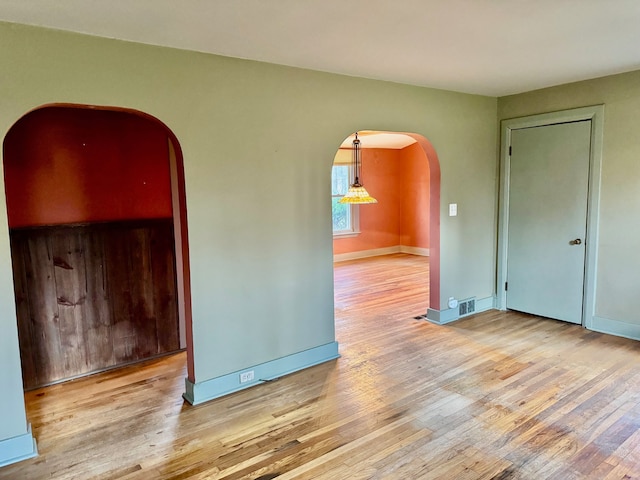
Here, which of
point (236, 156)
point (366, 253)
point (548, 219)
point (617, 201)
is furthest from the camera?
point (366, 253)

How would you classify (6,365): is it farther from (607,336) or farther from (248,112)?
(607,336)

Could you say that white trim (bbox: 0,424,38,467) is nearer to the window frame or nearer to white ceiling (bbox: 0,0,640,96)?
white ceiling (bbox: 0,0,640,96)

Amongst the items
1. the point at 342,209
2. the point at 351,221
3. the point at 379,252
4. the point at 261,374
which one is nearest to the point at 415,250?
the point at 379,252

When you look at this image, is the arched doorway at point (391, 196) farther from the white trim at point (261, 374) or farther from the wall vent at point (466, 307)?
the white trim at point (261, 374)

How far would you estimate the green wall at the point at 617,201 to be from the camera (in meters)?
4.04

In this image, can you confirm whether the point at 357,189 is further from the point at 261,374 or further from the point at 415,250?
the point at 261,374

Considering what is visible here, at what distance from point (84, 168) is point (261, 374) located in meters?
2.20

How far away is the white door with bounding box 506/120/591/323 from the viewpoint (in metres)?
4.46

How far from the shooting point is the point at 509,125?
195 inches

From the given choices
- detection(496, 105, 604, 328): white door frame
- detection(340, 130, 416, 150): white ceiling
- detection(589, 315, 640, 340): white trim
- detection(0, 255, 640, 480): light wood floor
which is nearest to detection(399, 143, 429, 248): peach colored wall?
detection(340, 130, 416, 150): white ceiling

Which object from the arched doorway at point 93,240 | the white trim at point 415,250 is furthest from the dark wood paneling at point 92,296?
the white trim at point 415,250

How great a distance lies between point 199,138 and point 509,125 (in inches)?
141

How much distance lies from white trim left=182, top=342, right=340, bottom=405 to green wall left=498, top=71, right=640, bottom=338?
2.75 metres

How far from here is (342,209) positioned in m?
9.20
